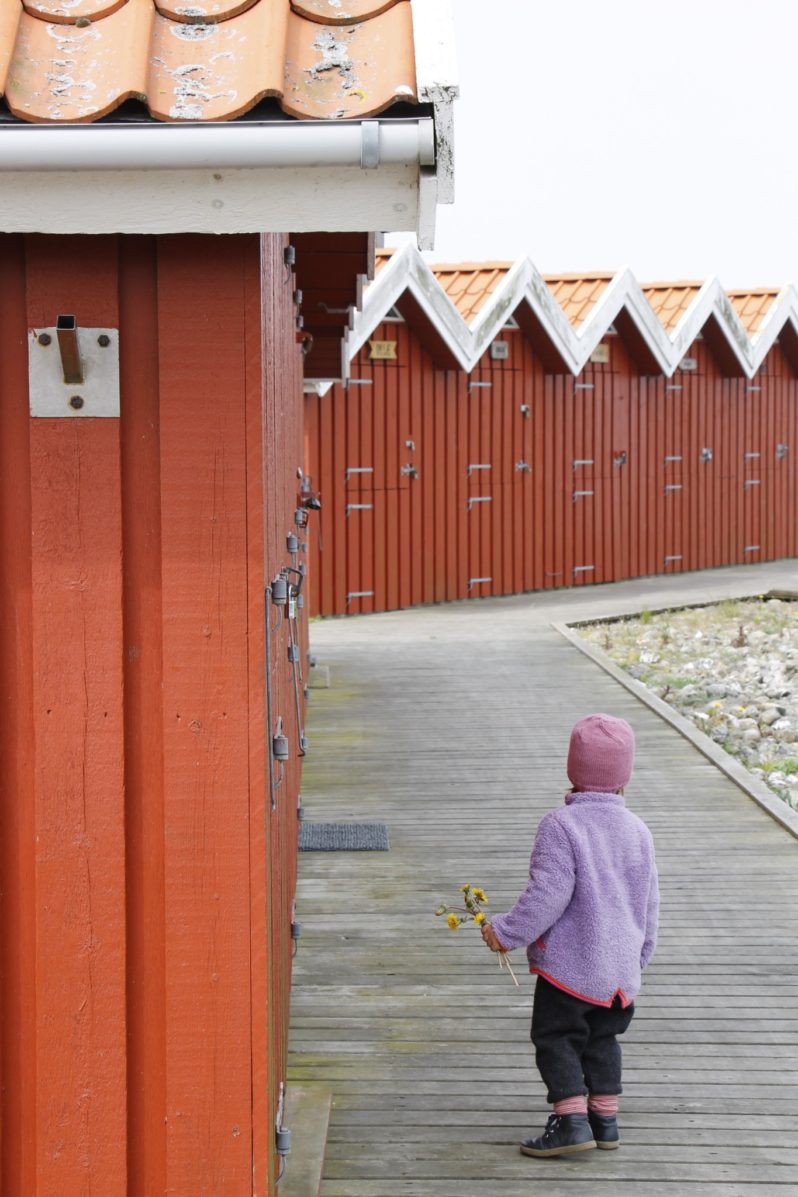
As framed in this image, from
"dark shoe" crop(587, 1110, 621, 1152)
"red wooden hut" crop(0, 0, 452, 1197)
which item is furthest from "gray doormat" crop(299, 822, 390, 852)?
"red wooden hut" crop(0, 0, 452, 1197)

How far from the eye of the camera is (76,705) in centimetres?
296

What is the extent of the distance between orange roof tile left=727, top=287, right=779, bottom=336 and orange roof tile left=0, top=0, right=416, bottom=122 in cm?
2045

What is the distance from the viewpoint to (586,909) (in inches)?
160

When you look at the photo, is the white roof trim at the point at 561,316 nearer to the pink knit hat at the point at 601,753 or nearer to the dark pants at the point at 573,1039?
the pink knit hat at the point at 601,753

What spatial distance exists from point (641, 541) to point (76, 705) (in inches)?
734

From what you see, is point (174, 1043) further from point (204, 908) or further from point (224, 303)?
point (224, 303)

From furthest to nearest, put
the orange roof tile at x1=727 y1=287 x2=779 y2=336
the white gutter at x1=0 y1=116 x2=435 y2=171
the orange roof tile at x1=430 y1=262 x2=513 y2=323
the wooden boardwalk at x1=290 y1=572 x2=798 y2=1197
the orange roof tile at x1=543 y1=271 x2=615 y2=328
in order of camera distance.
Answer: the orange roof tile at x1=727 y1=287 x2=779 y2=336 < the orange roof tile at x1=543 y1=271 x2=615 y2=328 < the orange roof tile at x1=430 y1=262 x2=513 y2=323 < the wooden boardwalk at x1=290 y1=572 x2=798 y2=1197 < the white gutter at x1=0 y1=116 x2=435 y2=171

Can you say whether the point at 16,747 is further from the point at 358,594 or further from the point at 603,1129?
the point at 358,594

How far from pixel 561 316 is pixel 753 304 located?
6188mm

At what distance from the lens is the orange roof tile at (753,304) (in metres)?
22.7

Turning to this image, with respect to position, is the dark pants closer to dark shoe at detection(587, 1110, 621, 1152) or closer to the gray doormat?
dark shoe at detection(587, 1110, 621, 1152)

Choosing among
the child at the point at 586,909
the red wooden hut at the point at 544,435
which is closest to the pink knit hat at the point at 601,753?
the child at the point at 586,909

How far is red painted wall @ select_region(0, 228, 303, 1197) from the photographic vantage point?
2.90 meters

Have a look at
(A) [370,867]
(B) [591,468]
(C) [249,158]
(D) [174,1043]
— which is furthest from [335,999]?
(B) [591,468]
